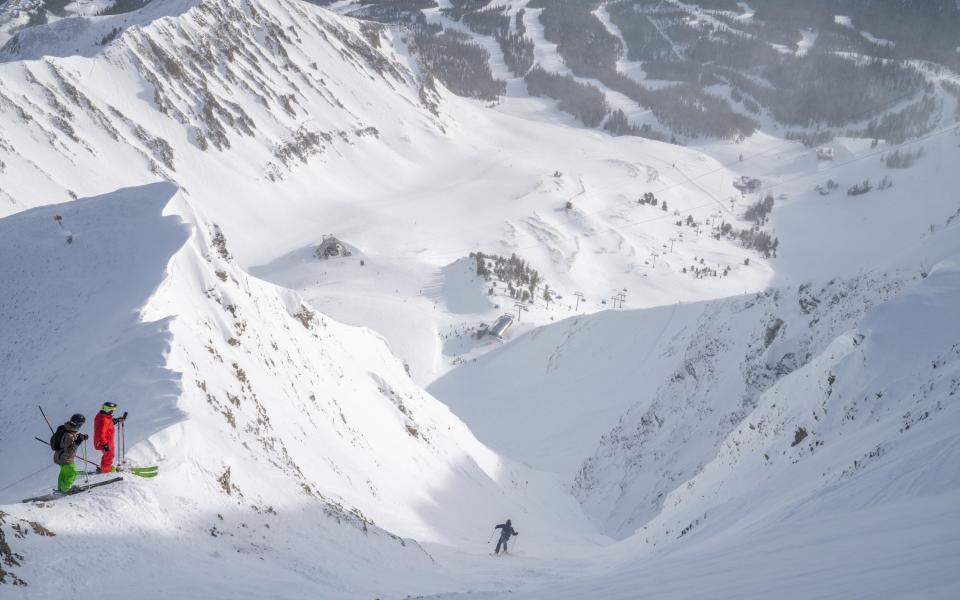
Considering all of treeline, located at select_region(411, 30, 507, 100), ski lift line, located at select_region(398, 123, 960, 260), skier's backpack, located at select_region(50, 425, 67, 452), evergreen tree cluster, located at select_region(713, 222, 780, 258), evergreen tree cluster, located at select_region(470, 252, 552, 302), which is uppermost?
treeline, located at select_region(411, 30, 507, 100)

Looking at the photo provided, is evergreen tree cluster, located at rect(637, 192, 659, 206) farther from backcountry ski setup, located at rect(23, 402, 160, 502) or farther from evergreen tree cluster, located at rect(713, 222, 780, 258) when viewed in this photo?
backcountry ski setup, located at rect(23, 402, 160, 502)

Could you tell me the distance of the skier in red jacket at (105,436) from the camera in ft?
32.9

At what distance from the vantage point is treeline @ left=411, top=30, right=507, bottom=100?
16100 centimetres

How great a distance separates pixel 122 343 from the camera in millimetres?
13617

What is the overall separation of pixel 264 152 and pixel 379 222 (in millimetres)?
19341

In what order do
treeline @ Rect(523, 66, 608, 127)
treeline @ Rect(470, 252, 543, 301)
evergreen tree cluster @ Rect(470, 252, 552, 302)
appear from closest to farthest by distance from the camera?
evergreen tree cluster @ Rect(470, 252, 552, 302) → treeline @ Rect(470, 252, 543, 301) → treeline @ Rect(523, 66, 608, 127)

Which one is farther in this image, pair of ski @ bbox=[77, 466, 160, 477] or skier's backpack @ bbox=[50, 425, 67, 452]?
pair of ski @ bbox=[77, 466, 160, 477]

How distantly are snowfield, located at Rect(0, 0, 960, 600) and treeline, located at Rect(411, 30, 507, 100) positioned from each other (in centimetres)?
8717

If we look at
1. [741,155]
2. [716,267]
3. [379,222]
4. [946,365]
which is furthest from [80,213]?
[741,155]

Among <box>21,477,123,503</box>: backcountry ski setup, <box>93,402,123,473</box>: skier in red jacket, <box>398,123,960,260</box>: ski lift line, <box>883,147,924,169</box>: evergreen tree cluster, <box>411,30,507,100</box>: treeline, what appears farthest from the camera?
<box>411,30,507,100</box>: treeline

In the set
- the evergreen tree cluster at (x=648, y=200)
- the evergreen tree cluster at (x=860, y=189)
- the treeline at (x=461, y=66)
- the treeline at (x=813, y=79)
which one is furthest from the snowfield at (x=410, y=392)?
the treeline at (x=813, y=79)

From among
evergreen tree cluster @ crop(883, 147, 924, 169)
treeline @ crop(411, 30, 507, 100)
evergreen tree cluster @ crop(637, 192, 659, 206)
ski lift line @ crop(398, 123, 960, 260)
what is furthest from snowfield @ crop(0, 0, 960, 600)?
treeline @ crop(411, 30, 507, 100)

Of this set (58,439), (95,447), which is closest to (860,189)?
(95,447)

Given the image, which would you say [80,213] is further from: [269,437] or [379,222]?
[379,222]
